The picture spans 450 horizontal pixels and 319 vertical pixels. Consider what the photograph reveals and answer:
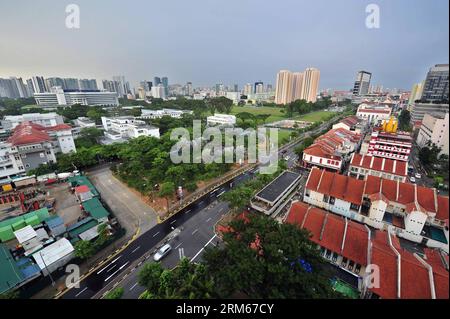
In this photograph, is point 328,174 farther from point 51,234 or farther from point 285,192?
point 51,234

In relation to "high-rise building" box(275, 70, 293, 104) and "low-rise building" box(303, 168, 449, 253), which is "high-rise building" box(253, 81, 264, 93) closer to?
"high-rise building" box(275, 70, 293, 104)

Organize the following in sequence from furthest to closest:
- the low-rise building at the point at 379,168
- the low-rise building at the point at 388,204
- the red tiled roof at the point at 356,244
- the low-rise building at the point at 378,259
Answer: the low-rise building at the point at 379,168 → the low-rise building at the point at 388,204 → the red tiled roof at the point at 356,244 → the low-rise building at the point at 378,259

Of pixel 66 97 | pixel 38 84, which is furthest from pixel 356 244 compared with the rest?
pixel 38 84

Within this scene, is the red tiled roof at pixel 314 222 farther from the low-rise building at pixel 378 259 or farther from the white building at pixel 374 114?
the white building at pixel 374 114

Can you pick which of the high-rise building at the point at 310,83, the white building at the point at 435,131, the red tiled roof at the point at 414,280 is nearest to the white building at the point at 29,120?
the red tiled roof at the point at 414,280

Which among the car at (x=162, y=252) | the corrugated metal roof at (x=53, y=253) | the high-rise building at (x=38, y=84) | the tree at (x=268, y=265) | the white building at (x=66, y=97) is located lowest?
the car at (x=162, y=252)

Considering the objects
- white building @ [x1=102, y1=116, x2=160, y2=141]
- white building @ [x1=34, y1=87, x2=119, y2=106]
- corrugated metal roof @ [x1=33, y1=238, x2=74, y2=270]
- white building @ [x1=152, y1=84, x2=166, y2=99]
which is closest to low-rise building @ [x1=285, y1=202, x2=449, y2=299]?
corrugated metal roof @ [x1=33, y1=238, x2=74, y2=270]
